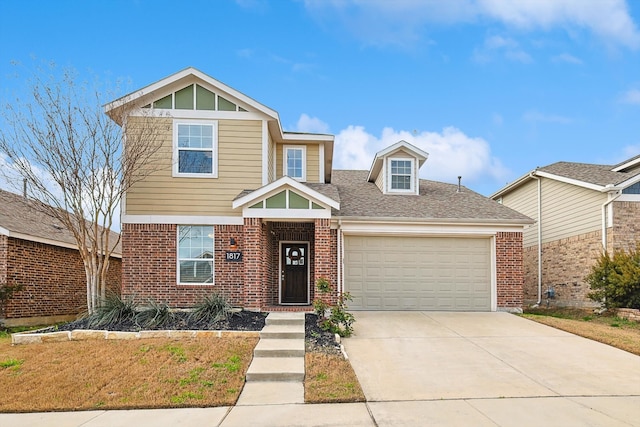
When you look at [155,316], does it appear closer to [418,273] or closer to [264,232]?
[264,232]

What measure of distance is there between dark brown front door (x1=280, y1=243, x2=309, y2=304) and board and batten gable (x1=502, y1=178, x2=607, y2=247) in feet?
29.7

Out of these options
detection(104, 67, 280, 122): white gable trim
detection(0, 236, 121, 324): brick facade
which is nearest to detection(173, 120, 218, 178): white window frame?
detection(104, 67, 280, 122): white gable trim

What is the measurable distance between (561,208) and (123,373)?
14.9m

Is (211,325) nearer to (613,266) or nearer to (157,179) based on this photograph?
(157,179)

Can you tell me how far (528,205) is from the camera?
61.4 feet

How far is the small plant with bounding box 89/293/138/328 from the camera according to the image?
10.5 metres

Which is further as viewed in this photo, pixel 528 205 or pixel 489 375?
pixel 528 205

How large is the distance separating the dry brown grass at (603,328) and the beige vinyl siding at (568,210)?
2841 millimetres

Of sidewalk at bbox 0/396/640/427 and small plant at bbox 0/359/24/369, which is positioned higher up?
Answer: small plant at bbox 0/359/24/369

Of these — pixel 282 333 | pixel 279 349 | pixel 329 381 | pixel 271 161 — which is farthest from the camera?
pixel 271 161

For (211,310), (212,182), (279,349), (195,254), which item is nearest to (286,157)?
(212,182)

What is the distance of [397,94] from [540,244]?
7803mm

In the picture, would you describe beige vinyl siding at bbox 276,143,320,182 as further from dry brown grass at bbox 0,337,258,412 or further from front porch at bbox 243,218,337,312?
dry brown grass at bbox 0,337,258,412

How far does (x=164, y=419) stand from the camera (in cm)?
583
